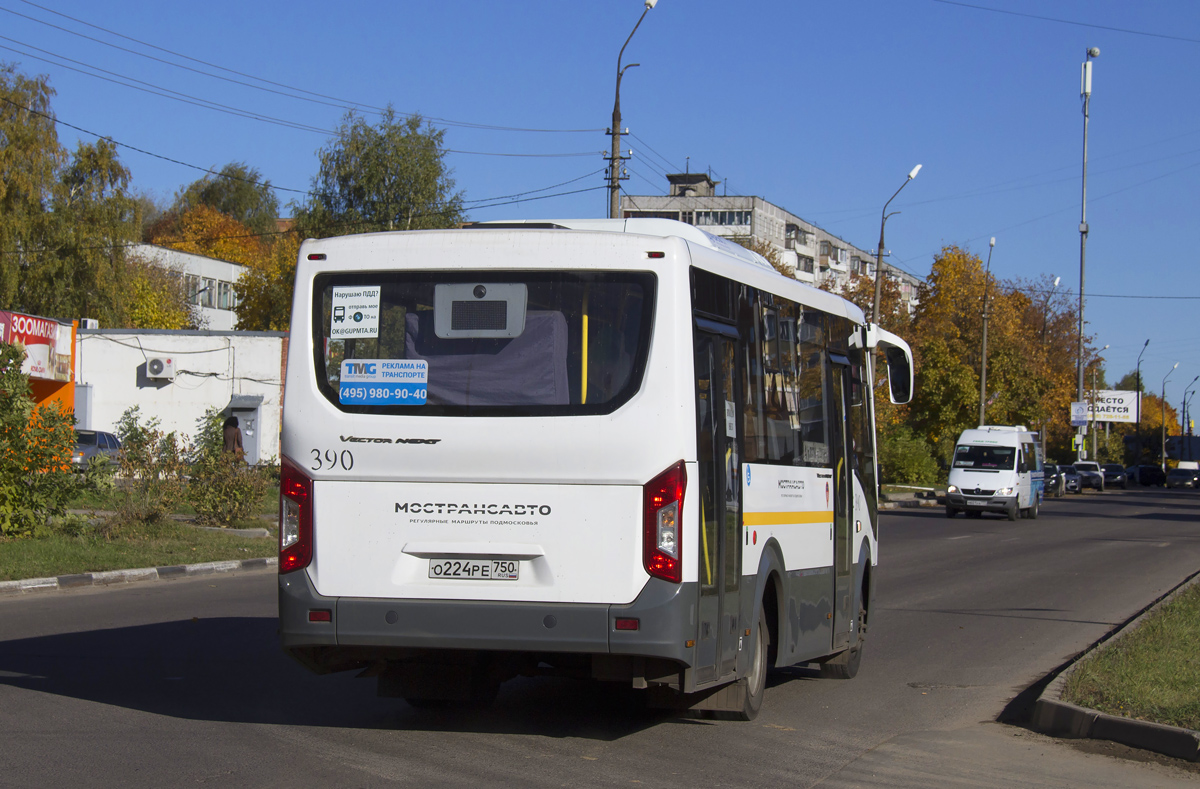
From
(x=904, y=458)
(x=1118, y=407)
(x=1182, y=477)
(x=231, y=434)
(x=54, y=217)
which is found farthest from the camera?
(x=1118, y=407)

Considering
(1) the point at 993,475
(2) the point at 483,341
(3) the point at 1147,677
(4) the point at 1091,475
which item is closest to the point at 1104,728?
(3) the point at 1147,677

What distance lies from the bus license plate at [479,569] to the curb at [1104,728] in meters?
3.61

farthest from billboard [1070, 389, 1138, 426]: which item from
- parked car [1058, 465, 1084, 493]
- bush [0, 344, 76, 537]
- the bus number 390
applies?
the bus number 390

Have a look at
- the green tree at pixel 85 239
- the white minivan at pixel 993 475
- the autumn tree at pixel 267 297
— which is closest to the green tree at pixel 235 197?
the autumn tree at pixel 267 297

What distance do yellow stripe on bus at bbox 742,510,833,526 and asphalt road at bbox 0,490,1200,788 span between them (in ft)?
4.06

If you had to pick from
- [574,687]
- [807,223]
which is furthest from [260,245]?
[574,687]

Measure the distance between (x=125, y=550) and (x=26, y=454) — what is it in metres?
1.76

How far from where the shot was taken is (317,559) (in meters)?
6.71

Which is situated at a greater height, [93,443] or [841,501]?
[93,443]

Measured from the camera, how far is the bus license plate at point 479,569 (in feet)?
21.4

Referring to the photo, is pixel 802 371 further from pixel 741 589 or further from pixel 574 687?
pixel 574 687

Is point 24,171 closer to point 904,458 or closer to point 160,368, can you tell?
point 160,368

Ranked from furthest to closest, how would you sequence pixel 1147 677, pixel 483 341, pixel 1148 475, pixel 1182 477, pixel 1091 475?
1. pixel 1148 475
2. pixel 1182 477
3. pixel 1091 475
4. pixel 1147 677
5. pixel 483 341

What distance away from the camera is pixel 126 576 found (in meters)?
15.3
